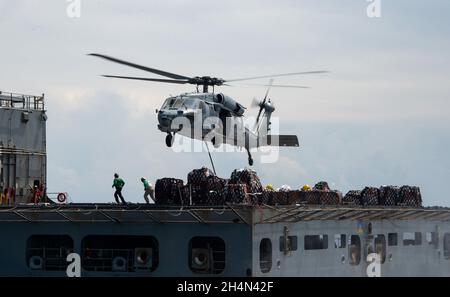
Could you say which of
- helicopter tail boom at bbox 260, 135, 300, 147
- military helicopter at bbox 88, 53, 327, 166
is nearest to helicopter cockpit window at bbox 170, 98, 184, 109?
military helicopter at bbox 88, 53, 327, 166

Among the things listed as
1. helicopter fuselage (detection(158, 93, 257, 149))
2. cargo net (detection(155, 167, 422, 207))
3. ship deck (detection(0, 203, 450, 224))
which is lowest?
ship deck (detection(0, 203, 450, 224))

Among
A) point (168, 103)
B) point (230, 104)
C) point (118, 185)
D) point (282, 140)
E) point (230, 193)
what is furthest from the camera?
point (282, 140)

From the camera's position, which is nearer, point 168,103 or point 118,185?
point 118,185

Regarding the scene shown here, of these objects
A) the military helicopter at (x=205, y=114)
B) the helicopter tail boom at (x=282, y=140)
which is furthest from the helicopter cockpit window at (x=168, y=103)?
the helicopter tail boom at (x=282, y=140)

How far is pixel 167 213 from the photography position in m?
45.6

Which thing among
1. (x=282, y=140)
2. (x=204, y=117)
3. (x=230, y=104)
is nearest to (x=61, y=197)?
(x=204, y=117)

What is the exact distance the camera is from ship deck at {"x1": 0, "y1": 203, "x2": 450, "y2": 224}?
45.0 metres

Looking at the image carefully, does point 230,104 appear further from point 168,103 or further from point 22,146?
point 22,146

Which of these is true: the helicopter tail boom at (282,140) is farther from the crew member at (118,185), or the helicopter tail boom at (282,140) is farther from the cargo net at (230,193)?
the crew member at (118,185)

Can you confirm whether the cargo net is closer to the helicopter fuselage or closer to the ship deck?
the ship deck
